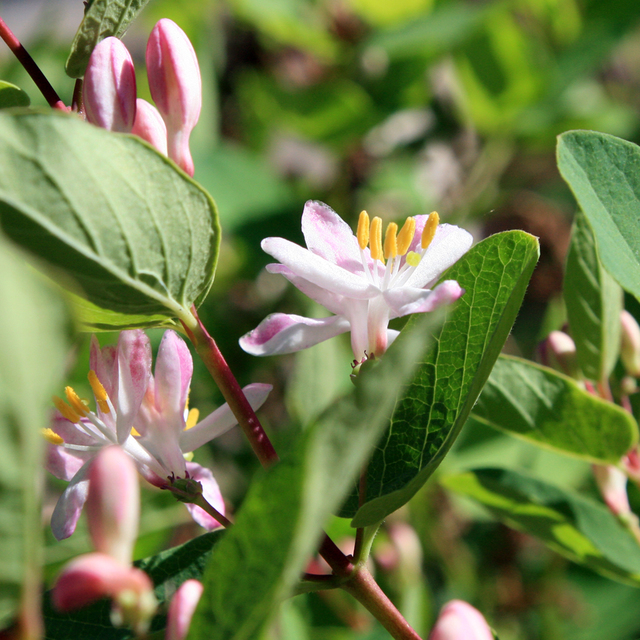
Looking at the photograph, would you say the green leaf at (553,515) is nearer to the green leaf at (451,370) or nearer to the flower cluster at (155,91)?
the green leaf at (451,370)

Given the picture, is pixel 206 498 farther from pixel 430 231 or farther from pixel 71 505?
pixel 430 231

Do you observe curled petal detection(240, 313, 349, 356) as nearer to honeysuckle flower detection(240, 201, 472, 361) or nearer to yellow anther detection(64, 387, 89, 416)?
honeysuckle flower detection(240, 201, 472, 361)

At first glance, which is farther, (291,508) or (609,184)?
(609,184)

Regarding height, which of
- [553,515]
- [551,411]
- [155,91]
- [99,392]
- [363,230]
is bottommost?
[553,515]

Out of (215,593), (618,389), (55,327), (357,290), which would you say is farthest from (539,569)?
(55,327)

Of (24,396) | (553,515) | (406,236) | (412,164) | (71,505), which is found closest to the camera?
(24,396)

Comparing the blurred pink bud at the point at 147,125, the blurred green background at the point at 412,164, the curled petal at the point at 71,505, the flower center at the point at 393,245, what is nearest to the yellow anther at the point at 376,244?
the flower center at the point at 393,245

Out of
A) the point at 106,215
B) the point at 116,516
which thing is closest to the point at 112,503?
the point at 116,516
